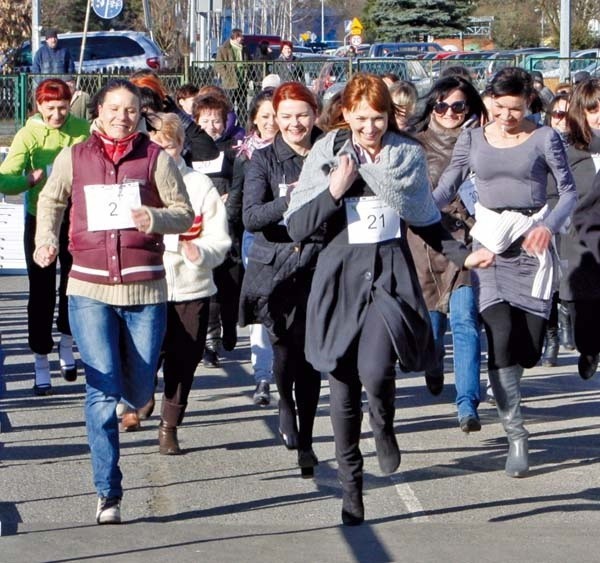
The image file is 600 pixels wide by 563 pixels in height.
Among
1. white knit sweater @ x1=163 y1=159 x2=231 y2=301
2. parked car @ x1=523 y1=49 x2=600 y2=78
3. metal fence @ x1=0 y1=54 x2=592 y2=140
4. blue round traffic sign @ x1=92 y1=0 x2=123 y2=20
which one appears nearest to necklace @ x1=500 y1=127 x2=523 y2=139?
white knit sweater @ x1=163 y1=159 x2=231 y2=301

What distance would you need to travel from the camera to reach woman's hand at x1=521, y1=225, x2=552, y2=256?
21.9ft

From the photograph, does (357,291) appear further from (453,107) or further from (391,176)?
(453,107)

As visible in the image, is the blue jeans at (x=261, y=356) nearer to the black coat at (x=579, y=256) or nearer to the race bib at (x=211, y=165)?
the race bib at (x=211, y=165)

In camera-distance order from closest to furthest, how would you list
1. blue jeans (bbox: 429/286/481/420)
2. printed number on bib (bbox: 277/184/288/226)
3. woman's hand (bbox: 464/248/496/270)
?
woman's hand (bbox: 464/248/496/270) → printed number on bib (bbox: 277/184/288/226) → blue jeans (bbox: 429/286/481/420)

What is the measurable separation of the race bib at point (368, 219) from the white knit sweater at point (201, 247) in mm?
1266

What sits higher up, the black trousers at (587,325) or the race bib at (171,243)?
the race bib at (171,243)

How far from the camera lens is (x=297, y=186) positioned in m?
6.06

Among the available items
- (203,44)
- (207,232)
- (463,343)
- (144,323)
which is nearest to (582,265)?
(463,343)

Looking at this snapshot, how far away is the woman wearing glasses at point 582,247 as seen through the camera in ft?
26.6

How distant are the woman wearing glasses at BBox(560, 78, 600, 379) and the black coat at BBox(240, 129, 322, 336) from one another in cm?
179

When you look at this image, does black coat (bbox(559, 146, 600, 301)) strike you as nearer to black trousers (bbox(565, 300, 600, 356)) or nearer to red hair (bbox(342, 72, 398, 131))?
black trousers (bbox(565, 300, 600, 356))

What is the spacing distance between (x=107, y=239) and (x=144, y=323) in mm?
406

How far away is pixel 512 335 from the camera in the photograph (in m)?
7.11

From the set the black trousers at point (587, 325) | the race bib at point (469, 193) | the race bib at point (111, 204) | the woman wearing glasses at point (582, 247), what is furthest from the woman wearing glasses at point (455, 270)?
the race bib at point (111, 204)
